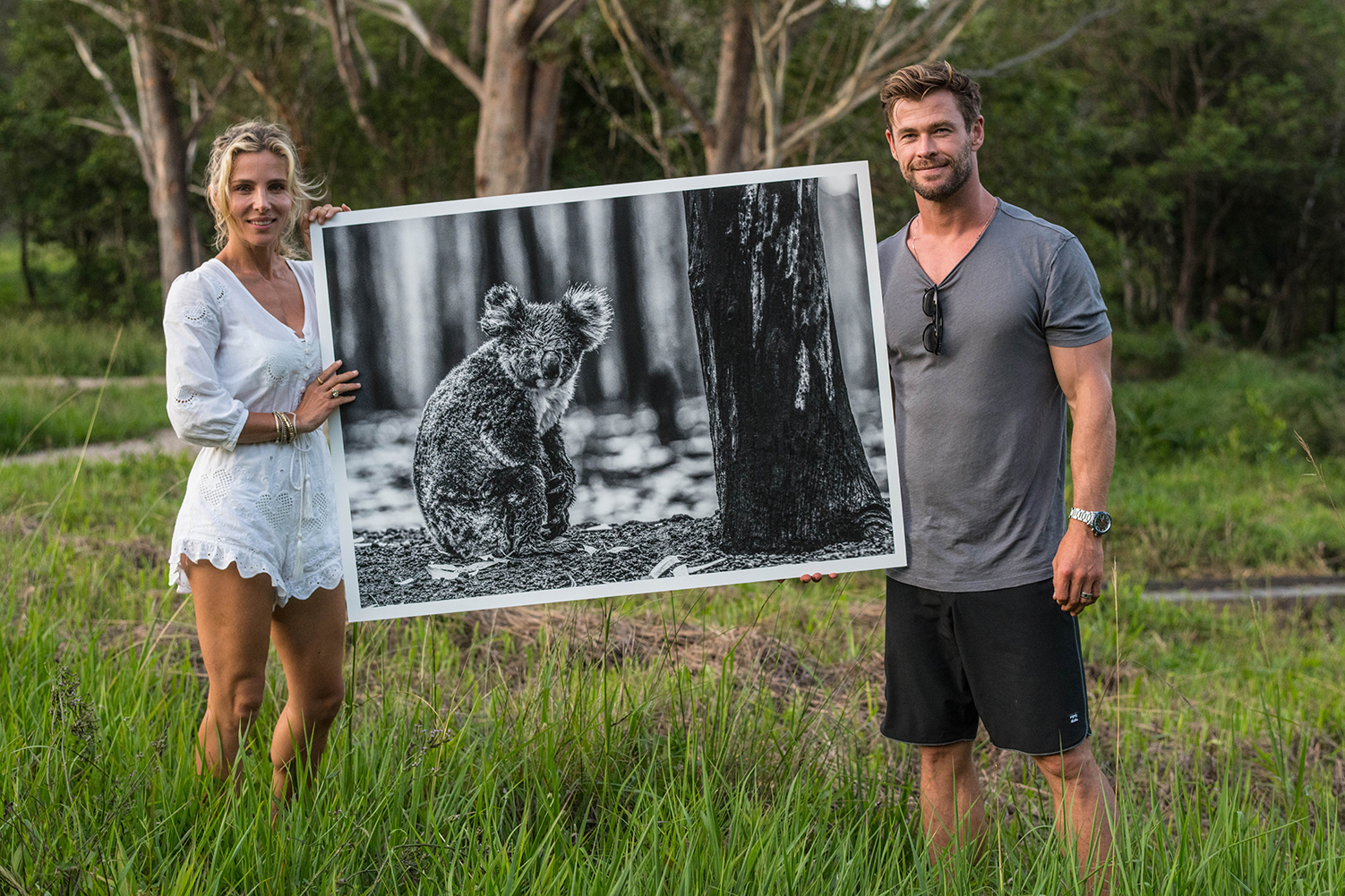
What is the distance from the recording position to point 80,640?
12.1 ft

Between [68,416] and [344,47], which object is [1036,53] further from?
[68,416]

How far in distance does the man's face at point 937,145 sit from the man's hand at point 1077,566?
869mm

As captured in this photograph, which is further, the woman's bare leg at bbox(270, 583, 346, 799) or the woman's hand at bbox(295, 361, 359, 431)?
the woman's bare leg at bbox(270, 583, 346, 799)

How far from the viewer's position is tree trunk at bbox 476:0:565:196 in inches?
375

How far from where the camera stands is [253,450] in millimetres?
2617

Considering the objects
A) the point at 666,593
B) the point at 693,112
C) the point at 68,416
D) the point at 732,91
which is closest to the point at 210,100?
the point at 68,416

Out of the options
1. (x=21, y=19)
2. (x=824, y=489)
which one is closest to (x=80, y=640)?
(x=824, y=489)

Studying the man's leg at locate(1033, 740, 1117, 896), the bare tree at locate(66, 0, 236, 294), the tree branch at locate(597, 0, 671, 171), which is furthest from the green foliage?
the bare tree at locate(66, 0, 236, 294)

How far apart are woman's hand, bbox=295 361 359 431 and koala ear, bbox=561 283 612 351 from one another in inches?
22.4

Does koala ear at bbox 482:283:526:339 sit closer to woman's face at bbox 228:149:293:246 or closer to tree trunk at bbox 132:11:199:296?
woman's face at bbox 228:149:293:246

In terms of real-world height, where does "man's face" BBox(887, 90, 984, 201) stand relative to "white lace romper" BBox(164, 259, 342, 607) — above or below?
above

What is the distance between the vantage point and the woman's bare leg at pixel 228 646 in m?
2.59

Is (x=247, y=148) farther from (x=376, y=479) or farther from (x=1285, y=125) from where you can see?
(x=1285, y=125)

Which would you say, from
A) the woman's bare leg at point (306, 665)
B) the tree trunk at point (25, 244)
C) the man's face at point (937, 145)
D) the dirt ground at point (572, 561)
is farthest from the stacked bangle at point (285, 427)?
the tree trunk at point (25, 244)
